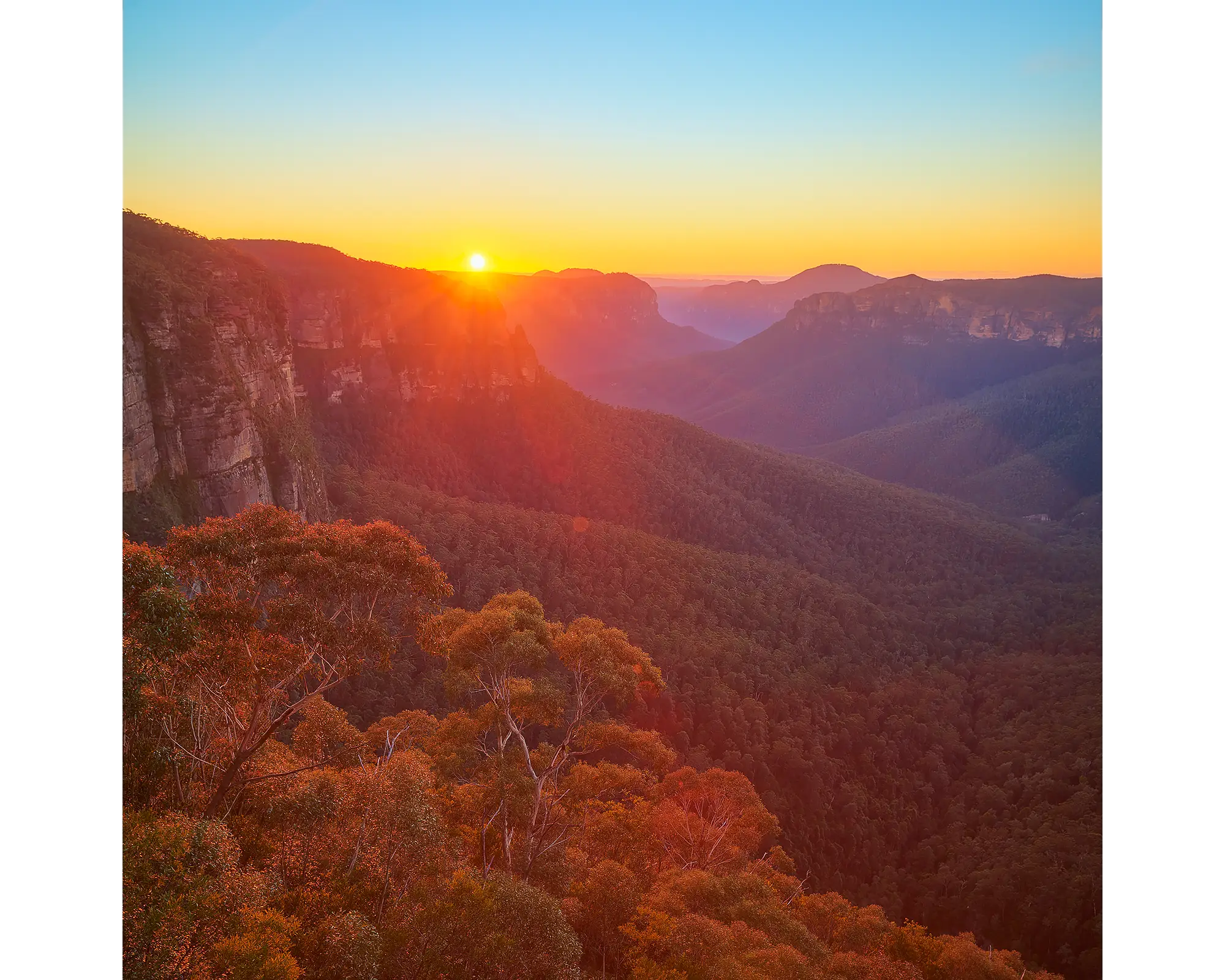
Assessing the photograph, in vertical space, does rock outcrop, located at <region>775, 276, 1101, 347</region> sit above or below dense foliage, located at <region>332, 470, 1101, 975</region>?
above

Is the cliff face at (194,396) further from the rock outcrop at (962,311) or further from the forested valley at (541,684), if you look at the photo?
the rock outcrop at (962,311)

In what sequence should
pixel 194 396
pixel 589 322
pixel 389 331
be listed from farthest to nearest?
pixel 589 322 → pixel 389 331 → pixel 194 396

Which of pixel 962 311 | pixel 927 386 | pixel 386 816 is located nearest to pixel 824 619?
pixel 386 816

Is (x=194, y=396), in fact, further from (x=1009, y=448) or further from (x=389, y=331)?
(x=1009, y=448)

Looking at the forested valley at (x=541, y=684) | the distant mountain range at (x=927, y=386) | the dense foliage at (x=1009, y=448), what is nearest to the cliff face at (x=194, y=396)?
the forested valley at (x=541, y=684)

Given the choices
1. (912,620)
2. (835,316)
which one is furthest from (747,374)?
(912,620)

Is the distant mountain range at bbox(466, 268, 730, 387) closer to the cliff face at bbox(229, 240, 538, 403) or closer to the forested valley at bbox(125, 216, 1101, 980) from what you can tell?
the cliff face at bbox(229, 240, 538, 403)

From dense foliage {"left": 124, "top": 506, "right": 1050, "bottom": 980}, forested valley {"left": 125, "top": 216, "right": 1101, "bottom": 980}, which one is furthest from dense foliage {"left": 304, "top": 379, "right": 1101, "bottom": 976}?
dense foliage {"left": 124, "top": 506, "right": 1050, "bottom": 980}
